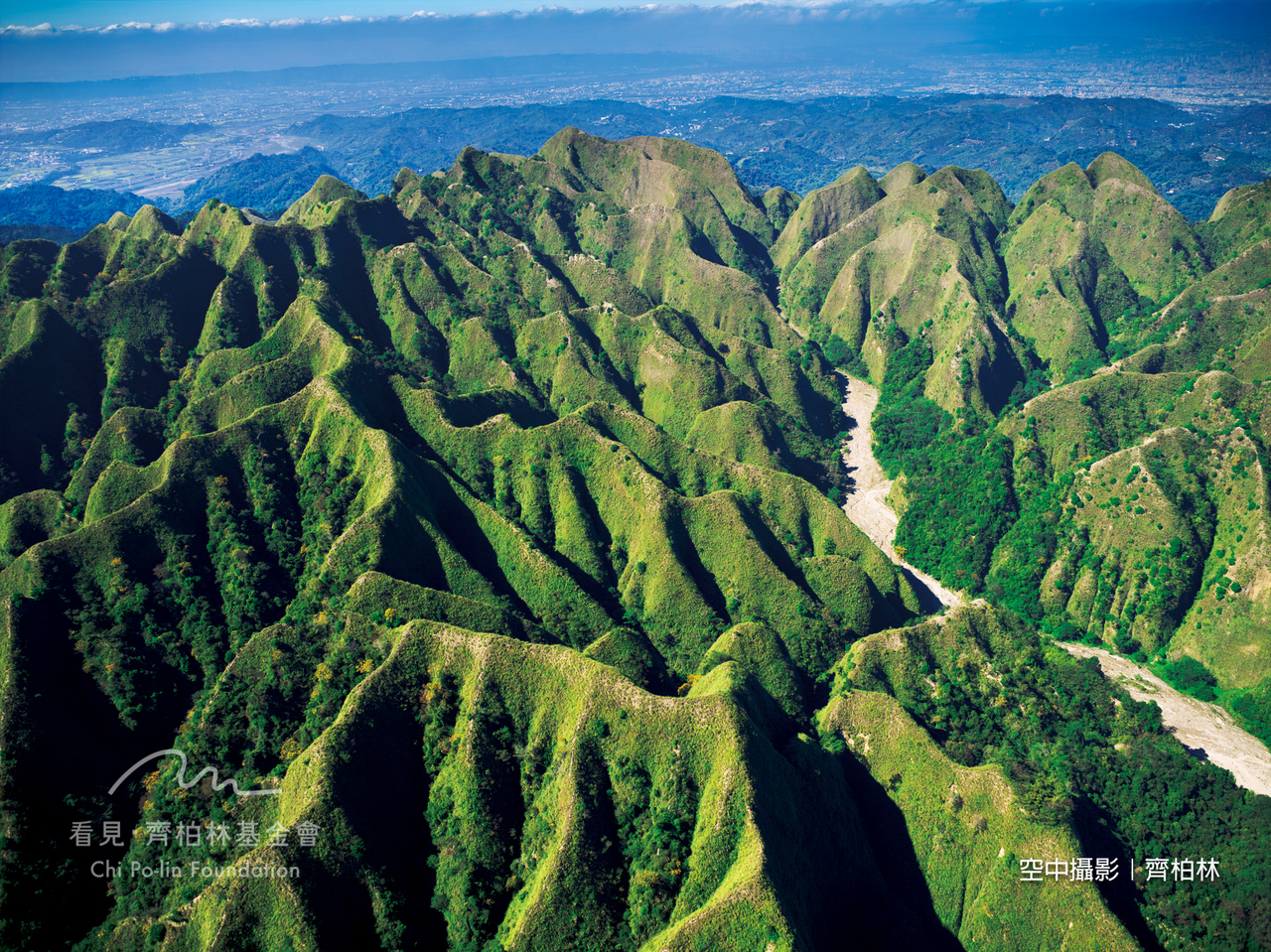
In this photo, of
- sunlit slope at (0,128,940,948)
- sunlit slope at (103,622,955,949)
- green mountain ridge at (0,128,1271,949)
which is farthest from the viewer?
sunlit slope at (0,128,940,948)

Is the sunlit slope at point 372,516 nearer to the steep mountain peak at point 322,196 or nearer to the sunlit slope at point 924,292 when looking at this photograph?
the sunlit slope at point 924,292

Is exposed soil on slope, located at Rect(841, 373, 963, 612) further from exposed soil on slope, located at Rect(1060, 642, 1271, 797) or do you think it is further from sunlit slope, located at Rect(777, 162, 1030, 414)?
exposed soil on slope, located at Rect(1060, 642, 1271, 797)

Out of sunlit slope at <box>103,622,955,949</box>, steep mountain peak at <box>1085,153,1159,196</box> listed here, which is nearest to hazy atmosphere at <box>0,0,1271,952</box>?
sunlit slope at <box>103,622,955,949</box>

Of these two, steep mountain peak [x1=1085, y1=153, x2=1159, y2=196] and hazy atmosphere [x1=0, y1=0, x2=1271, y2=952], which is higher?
steep mountain peak [x1=1085, y1=153, x2=1159, y2=196]

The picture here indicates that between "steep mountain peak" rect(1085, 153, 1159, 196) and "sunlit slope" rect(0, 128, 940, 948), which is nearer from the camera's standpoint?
"sunlit slope" rect(0, 128, 940, 948)

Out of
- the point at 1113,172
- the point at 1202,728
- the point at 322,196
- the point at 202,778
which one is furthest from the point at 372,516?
the point at 1113,172

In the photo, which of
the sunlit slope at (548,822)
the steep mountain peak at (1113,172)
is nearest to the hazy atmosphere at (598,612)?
the sunlit slope at (548,822)

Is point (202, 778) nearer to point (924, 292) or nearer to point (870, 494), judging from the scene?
point (870, 494)

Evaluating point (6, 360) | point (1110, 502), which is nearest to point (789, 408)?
point (1110, 502)
